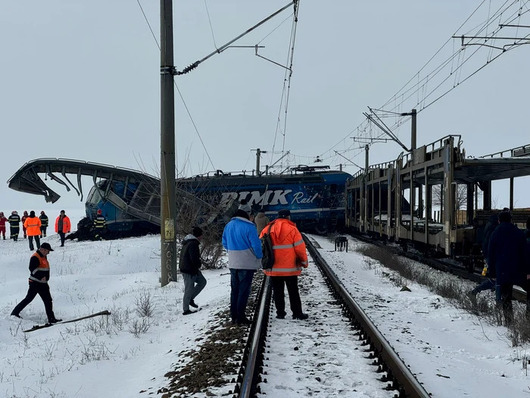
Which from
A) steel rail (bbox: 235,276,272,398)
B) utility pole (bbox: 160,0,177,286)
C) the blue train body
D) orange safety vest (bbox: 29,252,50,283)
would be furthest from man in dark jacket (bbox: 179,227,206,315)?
the blue train body

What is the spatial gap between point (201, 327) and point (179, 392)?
3136 mm

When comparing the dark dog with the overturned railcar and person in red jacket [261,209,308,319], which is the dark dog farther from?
person in red jacket [261,209,308,319]

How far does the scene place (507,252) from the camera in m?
8.34

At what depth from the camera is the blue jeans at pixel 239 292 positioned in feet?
25.6

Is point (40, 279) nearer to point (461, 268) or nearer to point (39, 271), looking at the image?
point (39, 271)

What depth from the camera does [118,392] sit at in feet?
19.0

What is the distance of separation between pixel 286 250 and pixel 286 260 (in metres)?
0.15

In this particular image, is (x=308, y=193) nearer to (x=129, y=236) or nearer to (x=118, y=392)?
(x=129, y=236)

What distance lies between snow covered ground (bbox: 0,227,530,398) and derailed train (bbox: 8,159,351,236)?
16.1 metres

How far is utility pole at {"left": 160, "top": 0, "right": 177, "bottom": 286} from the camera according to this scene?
41.3 ft

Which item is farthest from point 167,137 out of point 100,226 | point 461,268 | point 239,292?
point 100,226

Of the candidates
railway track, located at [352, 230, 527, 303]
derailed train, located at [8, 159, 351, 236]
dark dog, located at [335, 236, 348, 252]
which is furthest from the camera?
derailed train, located at [8, 159, 351, 236]

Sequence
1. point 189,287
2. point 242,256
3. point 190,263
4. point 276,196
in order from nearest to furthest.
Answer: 1. point 242,256
2. point 190,263
3. point 189,287
4. point 276,196

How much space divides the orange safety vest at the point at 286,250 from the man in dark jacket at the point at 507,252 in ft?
9.93
